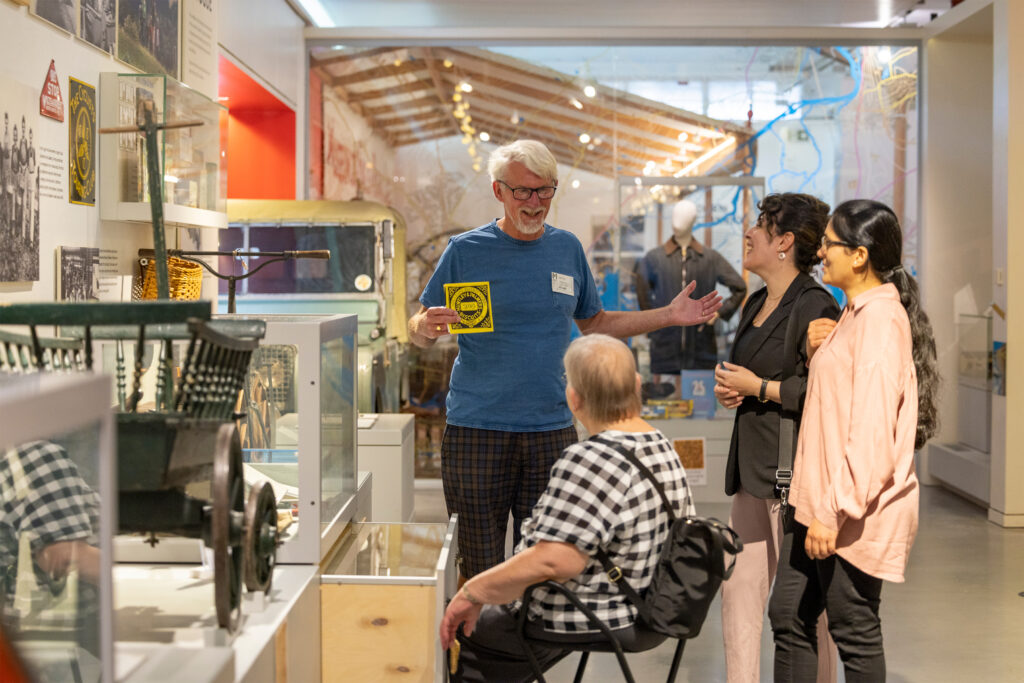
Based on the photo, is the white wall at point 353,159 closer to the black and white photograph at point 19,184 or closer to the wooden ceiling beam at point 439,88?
the wooden ceiling beam at point 439,88

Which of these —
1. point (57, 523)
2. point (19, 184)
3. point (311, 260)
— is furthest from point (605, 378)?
point (311, 260)

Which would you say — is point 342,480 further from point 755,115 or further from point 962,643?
point 755,115

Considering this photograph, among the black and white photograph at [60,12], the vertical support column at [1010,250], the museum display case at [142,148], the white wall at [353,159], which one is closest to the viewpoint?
the black and white photograph at [60,12]

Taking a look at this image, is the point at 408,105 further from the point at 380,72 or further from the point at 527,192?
the point at 527,192

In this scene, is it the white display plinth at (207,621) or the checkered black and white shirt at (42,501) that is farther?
the white display plinth at (207,621)

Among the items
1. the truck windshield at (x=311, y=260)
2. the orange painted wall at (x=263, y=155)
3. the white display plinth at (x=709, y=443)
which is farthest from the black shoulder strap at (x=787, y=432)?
the orange painted wall at (x=263, y=155)

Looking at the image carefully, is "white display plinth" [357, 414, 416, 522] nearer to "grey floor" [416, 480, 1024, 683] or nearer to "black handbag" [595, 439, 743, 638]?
"grey floor" [416, 480, 1024, 683]

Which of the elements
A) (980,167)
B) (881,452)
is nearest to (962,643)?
(881,452)

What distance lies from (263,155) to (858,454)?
5728 mm

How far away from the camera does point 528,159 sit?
109 inches

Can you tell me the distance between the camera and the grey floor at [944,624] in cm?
354

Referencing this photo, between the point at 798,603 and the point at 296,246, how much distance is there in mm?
3879

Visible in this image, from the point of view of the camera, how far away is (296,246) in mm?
5688

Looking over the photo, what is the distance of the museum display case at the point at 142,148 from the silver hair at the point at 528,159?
116cm
